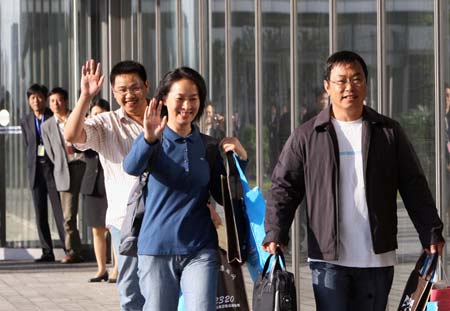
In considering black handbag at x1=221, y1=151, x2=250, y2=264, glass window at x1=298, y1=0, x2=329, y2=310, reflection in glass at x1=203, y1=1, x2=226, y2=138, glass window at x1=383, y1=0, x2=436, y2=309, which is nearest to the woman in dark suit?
reflection in glass at x1=203, y1=1, x2=226, y2=138

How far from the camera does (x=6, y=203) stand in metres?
17.0

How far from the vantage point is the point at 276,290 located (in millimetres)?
6387

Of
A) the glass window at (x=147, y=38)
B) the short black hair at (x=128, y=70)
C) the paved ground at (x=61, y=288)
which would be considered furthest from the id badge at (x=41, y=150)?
the short black hair at (x=128, y=70)

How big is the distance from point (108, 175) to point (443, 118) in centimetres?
237

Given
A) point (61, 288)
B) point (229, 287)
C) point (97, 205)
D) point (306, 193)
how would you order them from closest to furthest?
1. point (306, 193)
2. point (229, 287)
3. point (61, 288)
4. point (97, 205)

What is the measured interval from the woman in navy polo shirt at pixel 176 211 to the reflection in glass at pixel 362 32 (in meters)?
2.72

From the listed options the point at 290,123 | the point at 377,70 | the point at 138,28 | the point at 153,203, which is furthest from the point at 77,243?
the point at 153,203

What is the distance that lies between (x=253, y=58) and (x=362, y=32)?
6.08 ft

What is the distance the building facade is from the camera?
909cm

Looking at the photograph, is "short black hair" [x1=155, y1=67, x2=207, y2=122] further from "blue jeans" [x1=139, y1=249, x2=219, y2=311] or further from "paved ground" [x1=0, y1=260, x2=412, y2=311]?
"paved ground" [x1=0, y1=260, x2=412, y2=311]

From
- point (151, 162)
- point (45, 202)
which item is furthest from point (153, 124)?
point (45, 202)

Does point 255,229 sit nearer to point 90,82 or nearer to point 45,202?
point 90,82

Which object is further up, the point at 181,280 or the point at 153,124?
the point at 153,124

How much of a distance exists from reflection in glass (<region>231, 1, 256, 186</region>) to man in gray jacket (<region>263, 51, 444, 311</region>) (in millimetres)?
4764
